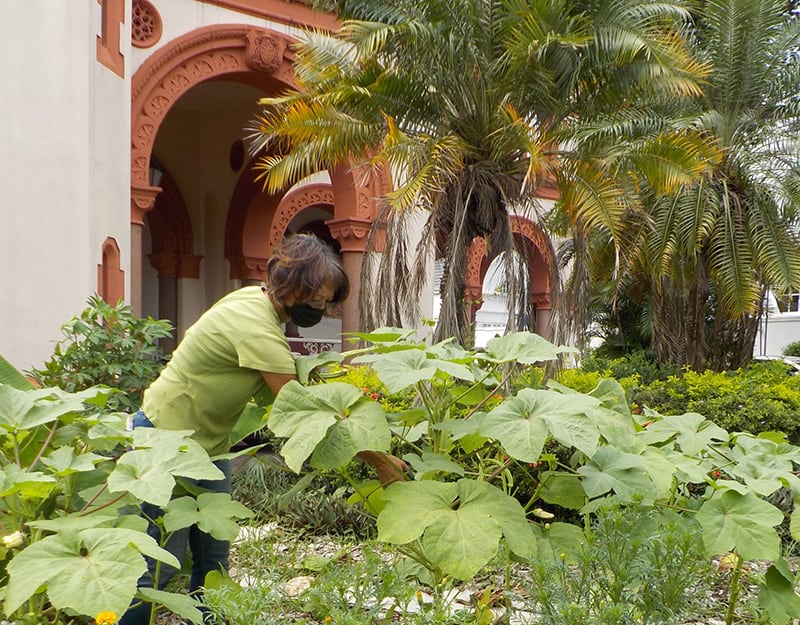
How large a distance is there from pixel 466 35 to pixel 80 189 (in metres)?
4.08

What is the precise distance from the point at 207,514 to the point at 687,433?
1.60 m

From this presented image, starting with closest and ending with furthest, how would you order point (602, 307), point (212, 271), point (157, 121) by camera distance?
point (157, 121) → point (212, 271) → point (602, 307)

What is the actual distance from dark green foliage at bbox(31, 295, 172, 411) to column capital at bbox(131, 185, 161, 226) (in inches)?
166

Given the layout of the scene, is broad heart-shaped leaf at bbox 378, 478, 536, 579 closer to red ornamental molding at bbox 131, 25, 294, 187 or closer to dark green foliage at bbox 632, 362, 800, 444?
dark green foliage at bbox 632, 362, 800, 444

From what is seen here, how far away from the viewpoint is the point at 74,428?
2.09m

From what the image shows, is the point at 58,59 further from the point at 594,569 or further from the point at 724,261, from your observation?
the point at 724,261

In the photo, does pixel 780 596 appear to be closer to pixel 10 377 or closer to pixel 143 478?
pixel 143 478

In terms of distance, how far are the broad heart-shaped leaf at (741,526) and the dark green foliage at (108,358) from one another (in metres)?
3.56

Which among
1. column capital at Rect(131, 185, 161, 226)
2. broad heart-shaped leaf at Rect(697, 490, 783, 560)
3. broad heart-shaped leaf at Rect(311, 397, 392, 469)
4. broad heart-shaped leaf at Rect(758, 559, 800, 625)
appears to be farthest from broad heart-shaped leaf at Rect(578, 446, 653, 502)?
column capital at Rect(131, 185, 161, 226)

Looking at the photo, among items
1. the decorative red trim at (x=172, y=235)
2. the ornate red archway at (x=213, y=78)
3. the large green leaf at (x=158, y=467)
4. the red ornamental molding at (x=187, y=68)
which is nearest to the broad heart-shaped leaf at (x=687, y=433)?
the large green leaf at (x=158, y=467)

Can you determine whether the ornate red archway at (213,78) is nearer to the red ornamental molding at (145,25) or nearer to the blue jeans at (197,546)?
the red ornamental molding at (145,25)

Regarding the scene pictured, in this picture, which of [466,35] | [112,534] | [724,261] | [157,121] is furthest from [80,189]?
[724,261]

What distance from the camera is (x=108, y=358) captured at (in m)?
4.88

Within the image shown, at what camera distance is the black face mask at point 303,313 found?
2.48 meters
